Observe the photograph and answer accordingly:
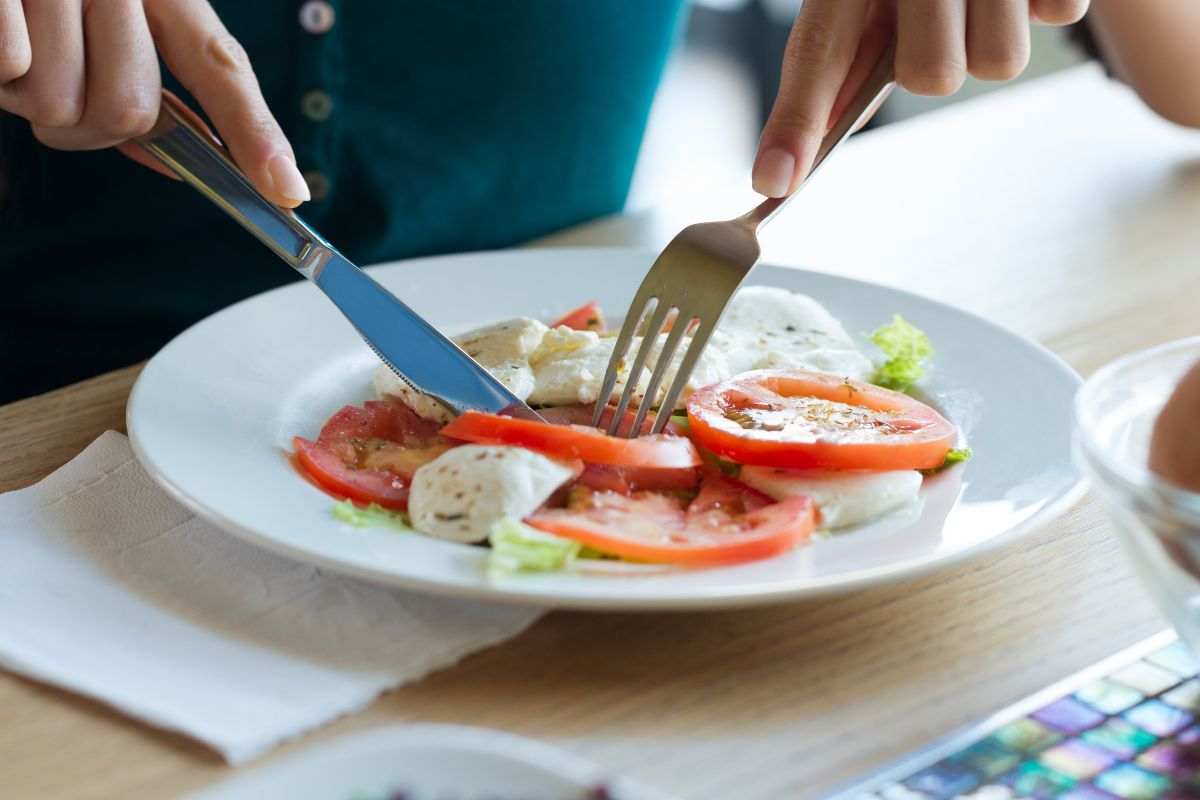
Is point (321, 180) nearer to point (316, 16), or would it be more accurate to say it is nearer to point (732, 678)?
point (316, 16)

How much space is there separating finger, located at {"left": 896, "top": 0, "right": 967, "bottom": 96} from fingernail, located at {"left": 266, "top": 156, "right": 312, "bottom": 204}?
692mm

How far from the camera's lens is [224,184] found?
5.08ft

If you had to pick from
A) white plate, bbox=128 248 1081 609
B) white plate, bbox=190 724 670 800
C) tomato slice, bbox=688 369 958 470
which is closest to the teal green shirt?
white plate, bbox=128 248 1081 609

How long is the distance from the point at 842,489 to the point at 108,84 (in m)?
0.92

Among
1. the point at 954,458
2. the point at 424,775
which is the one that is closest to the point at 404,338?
the point at 954,458

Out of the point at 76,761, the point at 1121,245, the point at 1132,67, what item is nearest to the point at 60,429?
the point at 76,761

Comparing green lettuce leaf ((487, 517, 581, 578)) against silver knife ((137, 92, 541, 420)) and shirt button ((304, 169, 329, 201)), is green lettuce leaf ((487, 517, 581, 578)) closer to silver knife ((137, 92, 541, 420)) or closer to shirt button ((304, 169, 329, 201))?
silver knife ((137, 92, 541, 420))

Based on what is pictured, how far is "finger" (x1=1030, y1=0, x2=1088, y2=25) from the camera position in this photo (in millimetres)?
1716

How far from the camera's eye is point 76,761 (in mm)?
1070

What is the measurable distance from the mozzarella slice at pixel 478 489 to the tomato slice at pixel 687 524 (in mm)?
27

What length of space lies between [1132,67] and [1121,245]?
50 cm

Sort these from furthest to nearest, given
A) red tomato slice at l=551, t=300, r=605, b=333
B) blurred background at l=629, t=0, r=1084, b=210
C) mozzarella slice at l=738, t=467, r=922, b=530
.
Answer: blurred background at l=629, t=0, r=1084, b=210
red tomato slice at l=551, t=300, r=605, b=333
mozzarella slice at l=738, t=467, r=922, b=530

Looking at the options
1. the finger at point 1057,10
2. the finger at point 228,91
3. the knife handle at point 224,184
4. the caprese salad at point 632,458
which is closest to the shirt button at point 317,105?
the finger at point 228,91

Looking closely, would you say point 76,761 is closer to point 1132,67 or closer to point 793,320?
point 793,320
